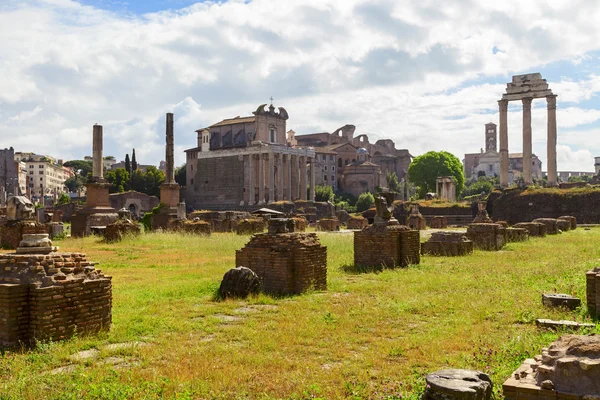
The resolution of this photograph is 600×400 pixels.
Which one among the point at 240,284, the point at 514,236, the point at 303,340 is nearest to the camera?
the point at 303,340

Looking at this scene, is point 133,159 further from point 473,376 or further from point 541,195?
point 473,376

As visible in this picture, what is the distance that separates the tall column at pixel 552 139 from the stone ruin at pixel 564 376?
5084 cm

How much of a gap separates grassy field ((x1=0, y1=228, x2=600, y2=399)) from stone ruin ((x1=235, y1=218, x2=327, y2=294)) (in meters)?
0.35

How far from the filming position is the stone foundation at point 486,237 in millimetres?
19297

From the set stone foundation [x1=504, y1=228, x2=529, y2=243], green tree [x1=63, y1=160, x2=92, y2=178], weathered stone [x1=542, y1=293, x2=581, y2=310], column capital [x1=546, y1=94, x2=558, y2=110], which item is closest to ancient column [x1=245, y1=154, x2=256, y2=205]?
column capital [x1=546, y1=94, x2=558, y2=110]

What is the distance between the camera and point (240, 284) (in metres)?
9.80

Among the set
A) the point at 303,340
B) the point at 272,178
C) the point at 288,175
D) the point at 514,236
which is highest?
the point at 288,175

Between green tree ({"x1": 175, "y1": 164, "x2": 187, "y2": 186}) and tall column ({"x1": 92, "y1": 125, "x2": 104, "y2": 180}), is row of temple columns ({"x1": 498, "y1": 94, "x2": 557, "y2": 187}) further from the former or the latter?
green tree ({"x1": 175, "y1": 164, "x2": 187, "y2": 186})

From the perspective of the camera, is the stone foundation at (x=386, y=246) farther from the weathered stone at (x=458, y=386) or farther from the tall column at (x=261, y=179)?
the tall column at (x=261, y=179)

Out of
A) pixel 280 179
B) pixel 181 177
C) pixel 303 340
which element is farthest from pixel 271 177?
pixel 303 340

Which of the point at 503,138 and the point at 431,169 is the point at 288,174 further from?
the point at 503,138

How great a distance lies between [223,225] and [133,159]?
52401 mm

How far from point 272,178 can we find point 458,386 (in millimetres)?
63083

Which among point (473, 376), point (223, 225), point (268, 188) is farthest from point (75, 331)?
point (268, 188)
